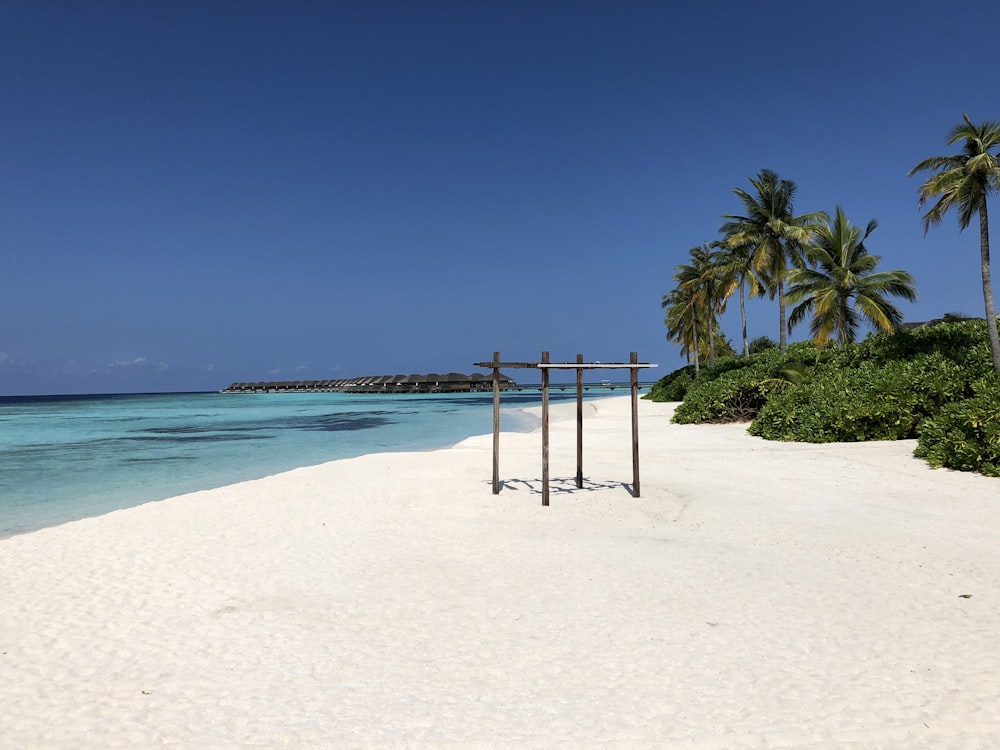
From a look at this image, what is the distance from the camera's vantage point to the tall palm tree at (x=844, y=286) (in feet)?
74.9

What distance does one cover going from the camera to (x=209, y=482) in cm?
1416

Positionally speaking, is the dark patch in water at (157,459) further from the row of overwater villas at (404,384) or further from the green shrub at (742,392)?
the row of overwater villas at (404,384)

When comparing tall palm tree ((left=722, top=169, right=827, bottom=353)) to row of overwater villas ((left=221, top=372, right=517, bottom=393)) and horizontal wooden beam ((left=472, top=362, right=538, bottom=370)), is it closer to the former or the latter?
horizontal wooden beam ((left=472, top=362, right=538, bottom=370))

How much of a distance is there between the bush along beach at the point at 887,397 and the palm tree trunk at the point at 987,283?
561 mm

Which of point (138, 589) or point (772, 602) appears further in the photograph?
point (138, 589)

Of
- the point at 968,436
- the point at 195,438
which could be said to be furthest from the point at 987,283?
the point at 195,438

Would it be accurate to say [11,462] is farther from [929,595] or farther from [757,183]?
[757,183]

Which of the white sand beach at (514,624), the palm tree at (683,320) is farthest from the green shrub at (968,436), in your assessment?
the palm tree at (683,320)

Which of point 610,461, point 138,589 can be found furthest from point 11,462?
point 610,461

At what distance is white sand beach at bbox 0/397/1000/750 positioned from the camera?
12.1 feet

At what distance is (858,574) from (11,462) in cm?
2273

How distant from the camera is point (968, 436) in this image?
11.5 m

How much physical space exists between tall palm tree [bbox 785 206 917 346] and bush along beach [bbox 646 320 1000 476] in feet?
3.13

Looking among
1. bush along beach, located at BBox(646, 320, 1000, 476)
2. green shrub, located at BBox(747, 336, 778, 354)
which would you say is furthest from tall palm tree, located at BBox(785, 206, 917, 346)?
green shrub, located at BBox(747, 336, 778, 354)
